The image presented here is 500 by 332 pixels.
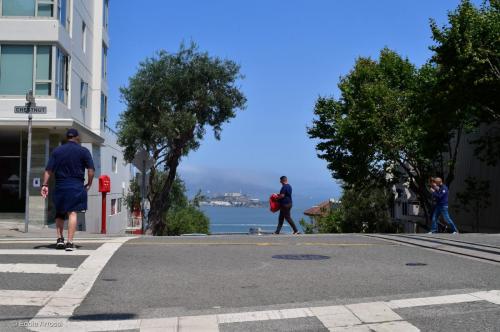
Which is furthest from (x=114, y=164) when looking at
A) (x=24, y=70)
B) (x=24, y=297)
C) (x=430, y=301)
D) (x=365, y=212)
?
(x=430, y=301)

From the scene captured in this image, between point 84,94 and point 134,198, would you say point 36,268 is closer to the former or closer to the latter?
point 84,94

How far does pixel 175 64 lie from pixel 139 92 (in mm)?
2499

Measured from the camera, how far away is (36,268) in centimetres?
718

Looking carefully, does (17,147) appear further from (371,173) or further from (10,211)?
(371,173)

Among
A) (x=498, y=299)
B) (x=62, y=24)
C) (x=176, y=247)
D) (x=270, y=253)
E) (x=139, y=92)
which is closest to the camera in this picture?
(x=498, y=299)

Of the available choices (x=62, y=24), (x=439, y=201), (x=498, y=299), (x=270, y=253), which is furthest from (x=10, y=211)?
(x=498, y=299)

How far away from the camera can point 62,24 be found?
2375cm

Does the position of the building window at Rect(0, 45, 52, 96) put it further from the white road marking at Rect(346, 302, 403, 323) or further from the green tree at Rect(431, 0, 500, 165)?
the white road marking at Rect(346, 302, 403, 323)

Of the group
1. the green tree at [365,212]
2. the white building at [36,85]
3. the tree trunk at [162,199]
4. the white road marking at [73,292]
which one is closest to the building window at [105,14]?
the white building at [36,85]

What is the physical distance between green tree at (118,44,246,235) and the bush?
32.0 m

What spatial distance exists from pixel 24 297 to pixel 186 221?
66.3m

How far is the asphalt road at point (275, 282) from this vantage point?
534 cm

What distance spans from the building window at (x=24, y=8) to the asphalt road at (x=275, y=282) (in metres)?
15.6

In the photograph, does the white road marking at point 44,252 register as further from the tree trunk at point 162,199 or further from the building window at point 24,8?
the tree trunk at point 162,199
